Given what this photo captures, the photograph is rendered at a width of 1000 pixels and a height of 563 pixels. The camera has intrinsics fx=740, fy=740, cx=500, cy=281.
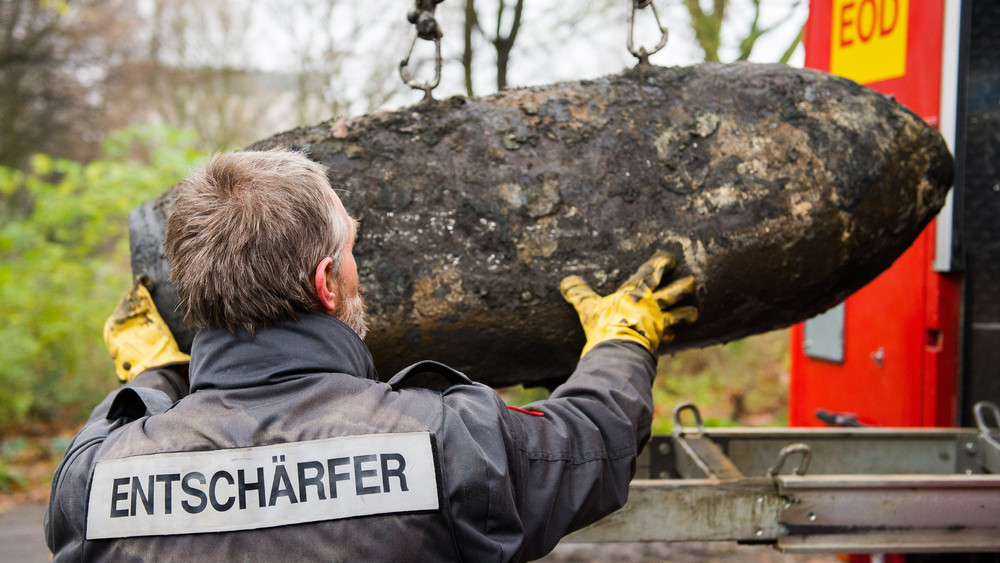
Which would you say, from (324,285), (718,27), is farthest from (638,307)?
(718,27)

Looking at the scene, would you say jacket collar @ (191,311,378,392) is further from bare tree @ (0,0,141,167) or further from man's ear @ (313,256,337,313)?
bare tree @ (0,0,141,167)

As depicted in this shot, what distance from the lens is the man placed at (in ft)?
3.67

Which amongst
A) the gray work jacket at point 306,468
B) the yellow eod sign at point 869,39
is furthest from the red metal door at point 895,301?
the gray work jacket at point 306,468

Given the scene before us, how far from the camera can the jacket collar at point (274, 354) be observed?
3.94ft

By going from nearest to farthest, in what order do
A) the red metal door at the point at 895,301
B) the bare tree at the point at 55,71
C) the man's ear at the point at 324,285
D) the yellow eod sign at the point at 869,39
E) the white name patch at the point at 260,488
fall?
the white name patch at the point at 260,488, the man's ear at the point at 324,285, the red metal door at the point at 895,301, the yellow eod sign at the point at 869,39, the bare tree at the point at 55,71

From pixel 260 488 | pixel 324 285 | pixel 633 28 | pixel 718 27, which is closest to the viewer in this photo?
pixel 260 488

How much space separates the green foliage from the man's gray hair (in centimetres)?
510

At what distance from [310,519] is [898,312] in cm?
244

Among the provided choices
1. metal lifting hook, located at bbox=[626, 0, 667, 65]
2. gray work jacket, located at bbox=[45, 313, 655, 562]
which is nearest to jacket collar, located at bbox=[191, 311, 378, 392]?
gray work jacket, located at bbox=[45, 313, 655, 562]

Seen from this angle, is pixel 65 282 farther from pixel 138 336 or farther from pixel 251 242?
pixel 251 242

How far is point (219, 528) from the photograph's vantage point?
1.11 metres

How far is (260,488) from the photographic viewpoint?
3.67ft

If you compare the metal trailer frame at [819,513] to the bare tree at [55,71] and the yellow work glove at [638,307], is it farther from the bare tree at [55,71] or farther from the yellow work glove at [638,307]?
the bare tree at [55,71]

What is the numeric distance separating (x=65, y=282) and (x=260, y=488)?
655cm
